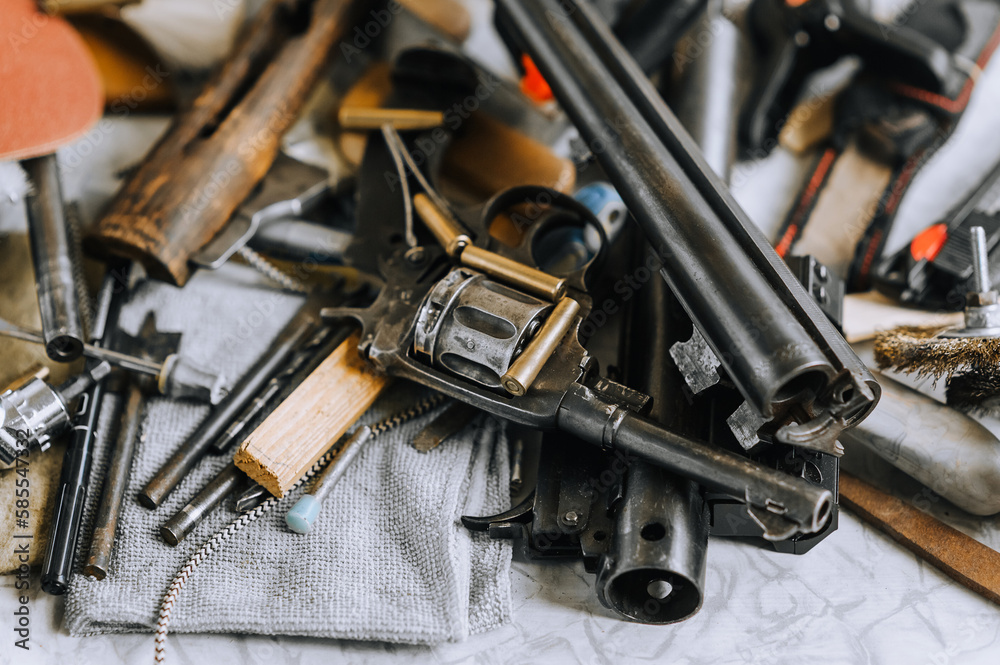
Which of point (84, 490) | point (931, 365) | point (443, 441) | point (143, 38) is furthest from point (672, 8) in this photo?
point (84, 490)

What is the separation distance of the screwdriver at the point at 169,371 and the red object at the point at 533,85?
77 cm

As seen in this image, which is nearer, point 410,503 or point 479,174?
point 410,503

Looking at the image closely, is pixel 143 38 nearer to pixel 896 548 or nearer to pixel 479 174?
pixel 479 174

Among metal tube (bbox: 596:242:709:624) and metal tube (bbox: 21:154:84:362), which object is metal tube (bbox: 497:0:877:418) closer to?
metal tube (bbox: 596:242:709:624)

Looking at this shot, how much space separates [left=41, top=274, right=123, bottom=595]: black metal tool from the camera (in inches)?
33.7

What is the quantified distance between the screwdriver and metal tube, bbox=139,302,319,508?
0.03 m

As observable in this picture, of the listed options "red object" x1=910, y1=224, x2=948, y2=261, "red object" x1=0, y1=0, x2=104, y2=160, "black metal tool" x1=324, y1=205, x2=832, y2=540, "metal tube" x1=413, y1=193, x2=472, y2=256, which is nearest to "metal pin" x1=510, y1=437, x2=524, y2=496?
"black metal tool" x1=324, y1=205, x2=832, y2=540

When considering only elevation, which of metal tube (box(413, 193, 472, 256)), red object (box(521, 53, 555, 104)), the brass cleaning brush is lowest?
metal tube (box(413, 193, 472, 256))

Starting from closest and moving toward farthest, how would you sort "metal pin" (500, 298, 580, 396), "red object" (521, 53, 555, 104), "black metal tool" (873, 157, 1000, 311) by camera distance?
1. "metal pin" (500, 298, 580, 396)
2. "black metal tool" (873, 157, 1000, 311)
3. "red object" (521, 53, 555, 104)

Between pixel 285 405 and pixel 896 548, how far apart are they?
0.79 meters

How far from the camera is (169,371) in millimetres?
1001

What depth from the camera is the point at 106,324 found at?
108 centimetres

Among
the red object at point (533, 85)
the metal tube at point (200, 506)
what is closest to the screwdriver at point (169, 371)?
the metal tube at point (200, 506)

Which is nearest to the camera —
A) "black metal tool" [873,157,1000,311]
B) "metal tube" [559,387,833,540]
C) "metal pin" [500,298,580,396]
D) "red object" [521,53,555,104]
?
"metal tube" [559,387,833,540]
